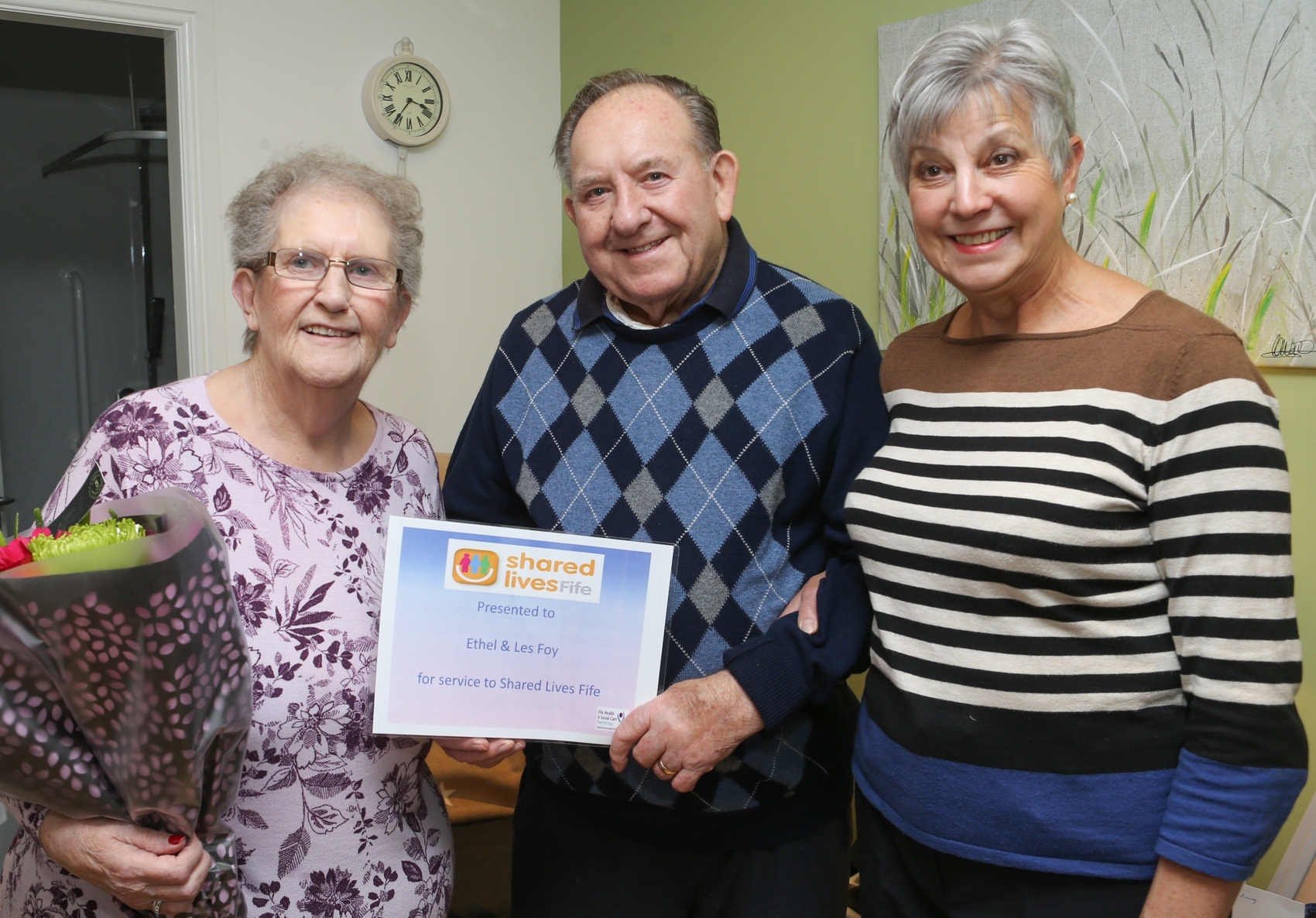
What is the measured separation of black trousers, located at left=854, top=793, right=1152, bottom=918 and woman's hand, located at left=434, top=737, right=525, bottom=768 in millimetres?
462

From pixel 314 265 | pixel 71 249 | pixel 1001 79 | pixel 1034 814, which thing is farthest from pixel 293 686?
pixel 71 249

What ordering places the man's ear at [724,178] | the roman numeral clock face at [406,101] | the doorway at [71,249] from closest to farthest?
1. the man's ear at [724,178]
2. the roman numeral clock face at [406,101]
3. the doorway at [71,249]

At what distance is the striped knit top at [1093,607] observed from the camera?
953mm

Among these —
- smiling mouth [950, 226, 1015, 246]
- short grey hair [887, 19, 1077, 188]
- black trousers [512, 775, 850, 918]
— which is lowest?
black trousers [512, 775, 850, 918]

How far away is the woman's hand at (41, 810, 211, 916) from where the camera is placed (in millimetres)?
1031

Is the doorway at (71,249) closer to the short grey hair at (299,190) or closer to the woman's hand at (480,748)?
the short grey hair at (299,190)

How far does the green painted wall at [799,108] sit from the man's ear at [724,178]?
1092 millimetres

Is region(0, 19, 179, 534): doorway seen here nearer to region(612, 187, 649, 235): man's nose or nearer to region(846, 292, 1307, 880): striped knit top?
region(612, 187, 649, 235): man's nose

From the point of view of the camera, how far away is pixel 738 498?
53.0 inches

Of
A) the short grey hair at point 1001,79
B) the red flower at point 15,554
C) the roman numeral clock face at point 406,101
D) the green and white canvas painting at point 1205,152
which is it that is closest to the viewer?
the red flower at point 15,554

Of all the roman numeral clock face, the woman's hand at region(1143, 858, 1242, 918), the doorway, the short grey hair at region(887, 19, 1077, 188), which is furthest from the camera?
the doorway

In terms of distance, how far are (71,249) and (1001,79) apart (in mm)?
4443
